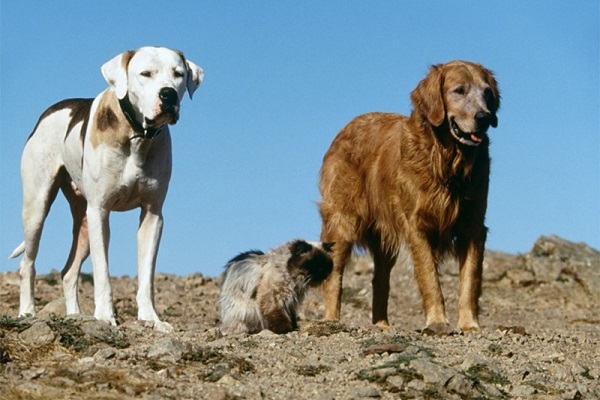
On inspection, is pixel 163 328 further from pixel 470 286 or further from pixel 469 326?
pixel 470 286

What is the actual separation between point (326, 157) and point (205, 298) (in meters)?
A: 5.06

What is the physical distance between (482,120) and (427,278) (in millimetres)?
1568

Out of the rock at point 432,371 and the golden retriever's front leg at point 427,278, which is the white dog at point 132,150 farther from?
the rock at point 432,371

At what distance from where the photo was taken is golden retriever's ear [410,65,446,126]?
36.3ft

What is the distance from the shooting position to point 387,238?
40.1ft

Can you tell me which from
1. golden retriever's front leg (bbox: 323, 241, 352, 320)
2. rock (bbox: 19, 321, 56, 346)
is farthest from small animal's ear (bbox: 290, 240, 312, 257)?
rock (bbox: 19, 321, 56, 346)

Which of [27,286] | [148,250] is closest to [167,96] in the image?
[148,250]

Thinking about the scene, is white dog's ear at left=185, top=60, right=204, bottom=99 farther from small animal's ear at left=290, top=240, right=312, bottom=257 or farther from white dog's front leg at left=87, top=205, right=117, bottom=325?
small animal's ear at left=290, top=240, right=312, bottom=257

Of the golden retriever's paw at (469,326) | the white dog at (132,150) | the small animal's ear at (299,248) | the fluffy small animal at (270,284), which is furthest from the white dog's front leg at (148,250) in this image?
the golden retriever's paw at (469,326)

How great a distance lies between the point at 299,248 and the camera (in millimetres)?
11469

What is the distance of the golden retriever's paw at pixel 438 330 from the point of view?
10.5 meters

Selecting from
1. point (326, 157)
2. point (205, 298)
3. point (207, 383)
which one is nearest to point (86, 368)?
point (207, 383)

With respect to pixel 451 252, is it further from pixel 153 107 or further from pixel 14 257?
pixel 14 257

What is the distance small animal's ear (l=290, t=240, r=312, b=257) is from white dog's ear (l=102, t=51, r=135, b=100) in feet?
7.57
